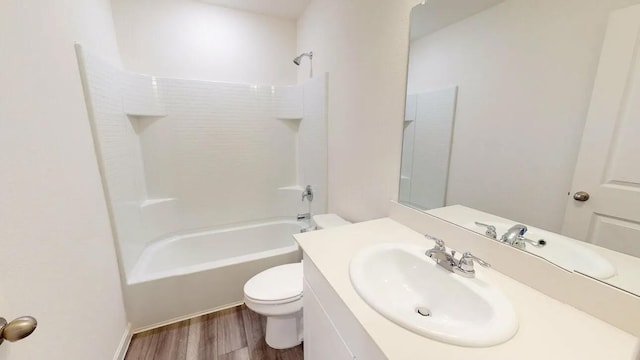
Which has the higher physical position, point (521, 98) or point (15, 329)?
point (521, 98)

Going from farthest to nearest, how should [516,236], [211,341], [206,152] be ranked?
[206,152], [211,341], [516,236]

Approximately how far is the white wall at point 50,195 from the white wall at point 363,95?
1486mm

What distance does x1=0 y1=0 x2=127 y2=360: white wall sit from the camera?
0.76 metres

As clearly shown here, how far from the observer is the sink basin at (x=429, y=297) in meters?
0.57

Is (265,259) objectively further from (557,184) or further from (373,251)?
(557,184)

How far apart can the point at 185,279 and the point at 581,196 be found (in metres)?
2.09

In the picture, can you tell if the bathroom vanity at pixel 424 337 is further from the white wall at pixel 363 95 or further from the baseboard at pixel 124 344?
the baseboard at pixel 124 344

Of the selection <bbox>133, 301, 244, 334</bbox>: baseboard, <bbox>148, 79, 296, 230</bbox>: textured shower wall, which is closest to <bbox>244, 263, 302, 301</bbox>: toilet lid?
<bbox>133, 301, 244, 334</bbox>: baseboard

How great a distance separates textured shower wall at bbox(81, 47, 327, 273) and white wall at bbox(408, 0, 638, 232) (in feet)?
3.91

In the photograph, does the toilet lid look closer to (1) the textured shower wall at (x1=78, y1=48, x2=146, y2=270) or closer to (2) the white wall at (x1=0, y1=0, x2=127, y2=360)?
(2) the white wall at (x1=0, y1=0, x2=127, y2=360)

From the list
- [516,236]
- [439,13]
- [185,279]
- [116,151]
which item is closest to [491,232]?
[516,236]

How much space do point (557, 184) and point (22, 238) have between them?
1683 millimetres

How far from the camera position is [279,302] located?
1356mm

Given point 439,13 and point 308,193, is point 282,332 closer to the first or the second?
point 308,193
